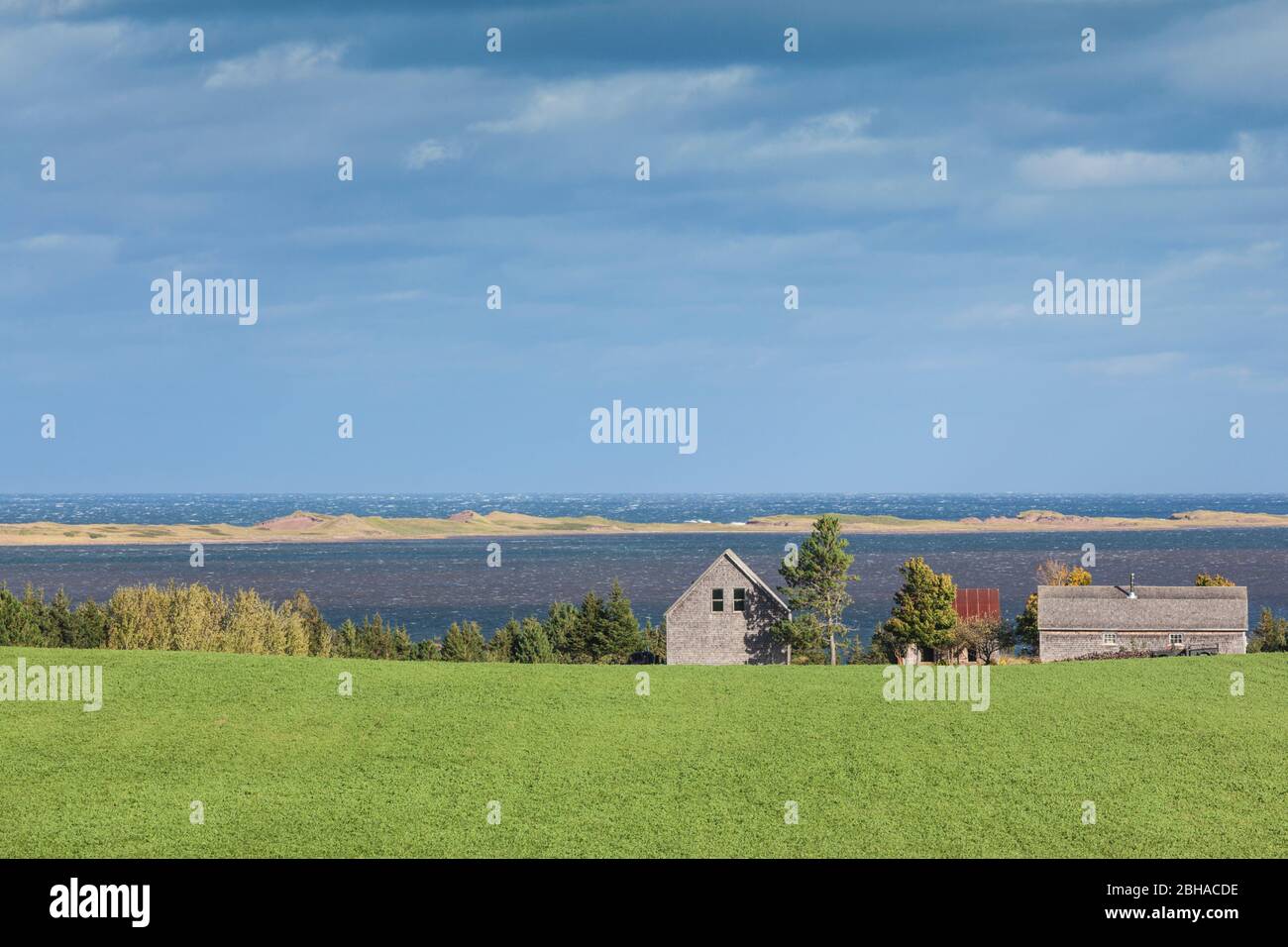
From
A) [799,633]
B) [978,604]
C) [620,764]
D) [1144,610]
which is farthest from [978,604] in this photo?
[620,764]

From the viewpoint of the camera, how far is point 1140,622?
56.8 m

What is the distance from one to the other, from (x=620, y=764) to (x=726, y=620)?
24.0 metres

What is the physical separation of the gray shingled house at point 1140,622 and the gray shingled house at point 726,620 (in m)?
14.3

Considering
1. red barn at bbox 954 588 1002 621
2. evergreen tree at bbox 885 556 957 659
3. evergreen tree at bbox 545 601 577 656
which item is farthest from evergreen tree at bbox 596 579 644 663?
red barn at bbox 954 588 1002 621

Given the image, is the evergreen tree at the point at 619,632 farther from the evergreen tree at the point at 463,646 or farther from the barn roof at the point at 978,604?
the barn roof at the point at 978,604

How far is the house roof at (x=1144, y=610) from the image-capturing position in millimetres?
56719

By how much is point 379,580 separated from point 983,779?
582ft

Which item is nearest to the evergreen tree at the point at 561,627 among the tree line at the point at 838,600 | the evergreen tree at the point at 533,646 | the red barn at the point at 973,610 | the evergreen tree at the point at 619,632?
the evergreen tree at the point at 533,646

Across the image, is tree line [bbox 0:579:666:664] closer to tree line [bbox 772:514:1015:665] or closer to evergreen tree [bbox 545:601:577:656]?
evergreen tree [bbox 545:601:577:656]

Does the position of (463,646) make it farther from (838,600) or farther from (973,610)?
(973,610)
